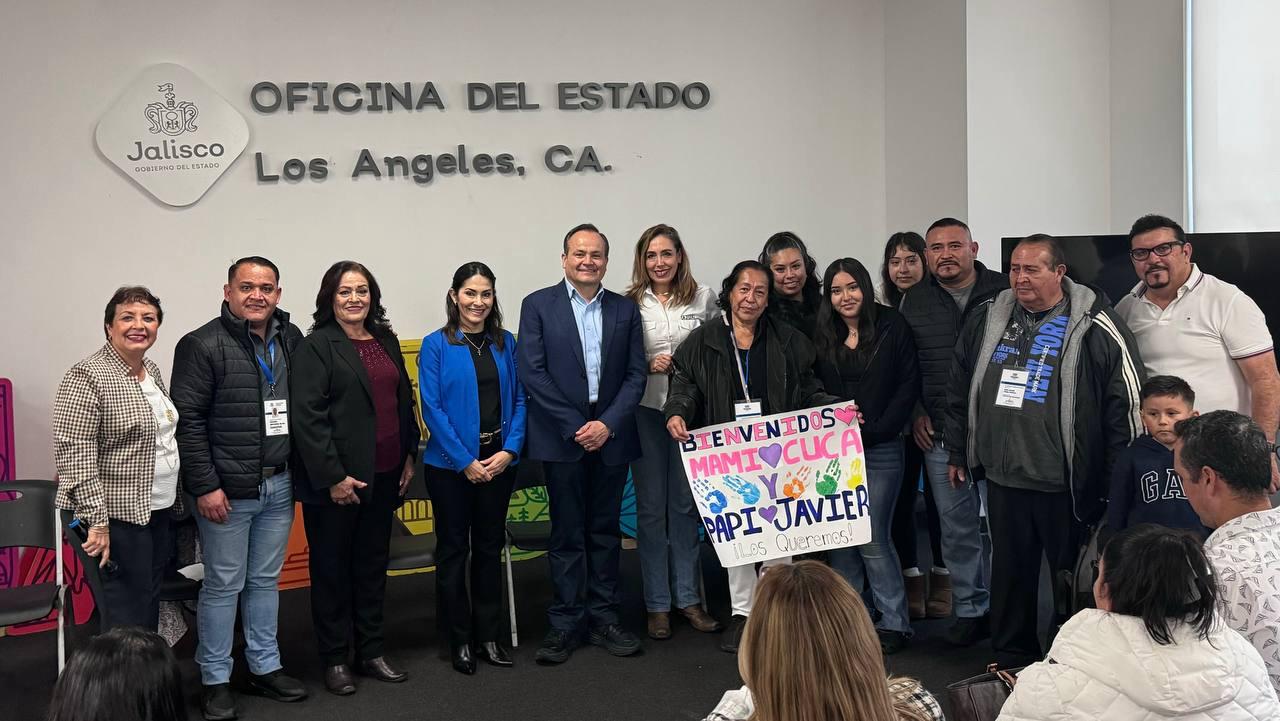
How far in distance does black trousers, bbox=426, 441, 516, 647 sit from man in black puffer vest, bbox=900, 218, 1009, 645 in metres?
1.81

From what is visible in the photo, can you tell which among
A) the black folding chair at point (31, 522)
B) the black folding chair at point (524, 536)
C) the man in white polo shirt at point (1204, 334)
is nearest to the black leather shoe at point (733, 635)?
the black folding chair at point (524, 536)

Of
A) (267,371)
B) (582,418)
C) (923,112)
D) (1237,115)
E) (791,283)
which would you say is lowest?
(582,418)

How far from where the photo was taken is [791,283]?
4.56 meters

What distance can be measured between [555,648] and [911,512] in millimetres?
1738

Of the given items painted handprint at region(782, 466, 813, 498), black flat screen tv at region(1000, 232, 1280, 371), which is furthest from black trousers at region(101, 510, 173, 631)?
black flat screen tv at region(1000, 232, 1280, 371)

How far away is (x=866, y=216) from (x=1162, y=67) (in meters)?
1.88

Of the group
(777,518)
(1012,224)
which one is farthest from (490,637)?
(1012,224)

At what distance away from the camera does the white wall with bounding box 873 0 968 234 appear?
239 inches

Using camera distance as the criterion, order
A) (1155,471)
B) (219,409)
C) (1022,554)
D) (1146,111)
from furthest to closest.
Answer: (1146,111)
(1022,554)
(219,409)
(1155,471)

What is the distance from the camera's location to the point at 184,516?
4027 mm

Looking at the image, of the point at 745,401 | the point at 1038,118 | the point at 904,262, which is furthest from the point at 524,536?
the point at 1038,118

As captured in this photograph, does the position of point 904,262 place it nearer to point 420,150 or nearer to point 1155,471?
point 1155,471

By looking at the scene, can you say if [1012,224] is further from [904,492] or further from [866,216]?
[904,492]

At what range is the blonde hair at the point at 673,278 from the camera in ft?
15.1
